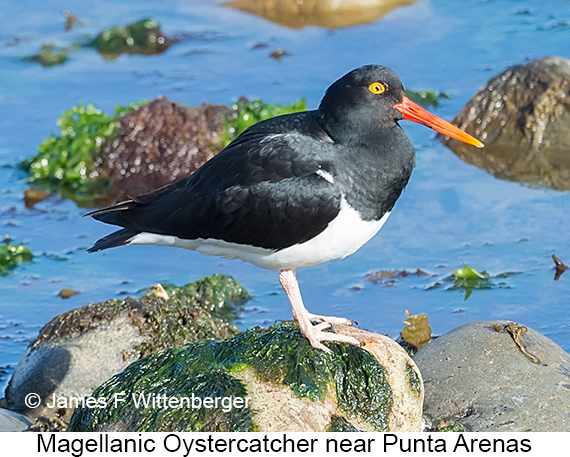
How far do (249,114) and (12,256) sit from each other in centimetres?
292

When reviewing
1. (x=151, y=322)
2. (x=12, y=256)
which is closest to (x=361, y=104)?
(x=151, y=322)

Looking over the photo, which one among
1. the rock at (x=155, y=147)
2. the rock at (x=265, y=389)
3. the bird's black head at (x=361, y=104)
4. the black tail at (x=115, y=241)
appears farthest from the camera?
the rock at (x=155, y=147)

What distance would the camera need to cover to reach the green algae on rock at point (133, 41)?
44.0 ft

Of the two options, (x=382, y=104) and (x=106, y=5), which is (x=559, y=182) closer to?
(x=382, y=104)

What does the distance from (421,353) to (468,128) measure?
462 cm

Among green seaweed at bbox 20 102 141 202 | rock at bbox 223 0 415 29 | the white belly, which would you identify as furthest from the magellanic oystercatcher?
rock at bbox 223 0 415 29

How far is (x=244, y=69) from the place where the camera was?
1254cm

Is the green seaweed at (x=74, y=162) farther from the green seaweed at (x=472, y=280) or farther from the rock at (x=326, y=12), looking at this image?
the rock at (x=326, y=12)

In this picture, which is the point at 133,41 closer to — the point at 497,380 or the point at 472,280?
the point at 472,280

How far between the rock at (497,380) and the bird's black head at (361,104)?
1.48 meters

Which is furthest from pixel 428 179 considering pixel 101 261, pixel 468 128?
pixel 101 261

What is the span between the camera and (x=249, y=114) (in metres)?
10.4

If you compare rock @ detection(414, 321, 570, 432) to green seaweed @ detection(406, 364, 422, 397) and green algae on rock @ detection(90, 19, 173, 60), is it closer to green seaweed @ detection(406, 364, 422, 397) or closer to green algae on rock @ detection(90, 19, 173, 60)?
green seaweed @ detection(406, 364, 422, 397)

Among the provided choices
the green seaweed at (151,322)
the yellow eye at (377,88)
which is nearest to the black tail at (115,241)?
the green seaweed at (151,322)
